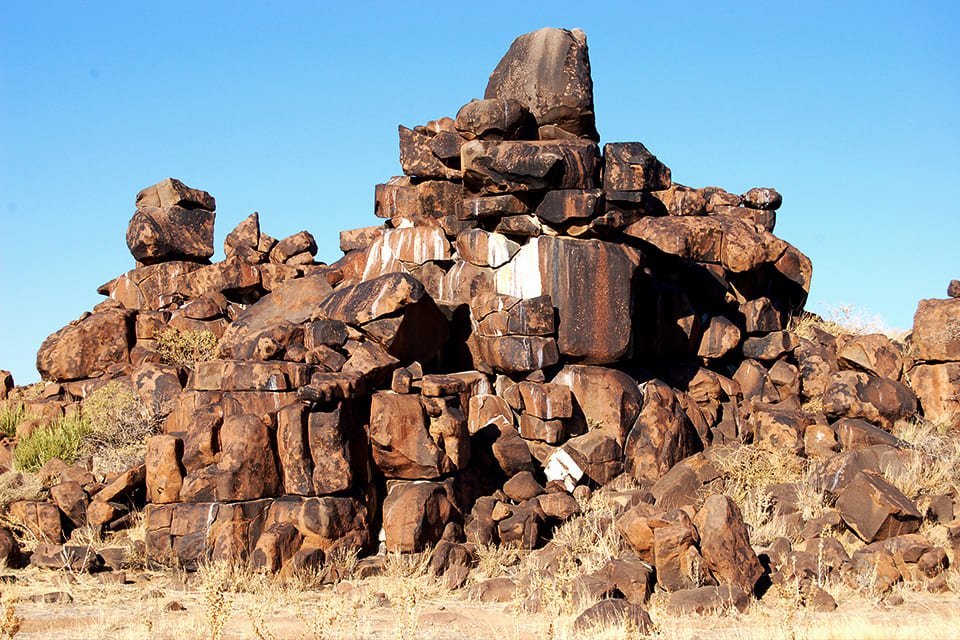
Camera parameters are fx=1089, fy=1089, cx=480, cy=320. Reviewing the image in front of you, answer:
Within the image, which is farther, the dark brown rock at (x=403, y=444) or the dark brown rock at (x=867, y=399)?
the dark brown rock at (x=867, y=399)

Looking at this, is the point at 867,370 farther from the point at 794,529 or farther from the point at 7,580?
the point at 7,580

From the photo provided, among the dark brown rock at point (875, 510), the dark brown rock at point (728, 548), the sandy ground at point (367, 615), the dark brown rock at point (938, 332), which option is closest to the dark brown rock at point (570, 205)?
the dark brown rock at point (875, 510)

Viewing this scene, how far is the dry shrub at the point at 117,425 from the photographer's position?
14789 millimetres

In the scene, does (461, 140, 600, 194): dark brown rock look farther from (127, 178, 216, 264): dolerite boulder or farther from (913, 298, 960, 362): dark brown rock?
(127, 178, 216, 264): dolerite boulder

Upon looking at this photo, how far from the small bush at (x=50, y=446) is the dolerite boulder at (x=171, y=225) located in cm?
438

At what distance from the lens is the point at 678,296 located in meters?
16.8

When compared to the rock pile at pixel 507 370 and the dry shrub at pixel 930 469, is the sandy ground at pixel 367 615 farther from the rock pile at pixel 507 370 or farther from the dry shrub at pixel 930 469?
the dry shrub at pixel 930 469

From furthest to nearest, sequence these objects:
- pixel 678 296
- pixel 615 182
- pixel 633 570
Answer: pixel 678 296
pixel 615 182
pixel 633 570

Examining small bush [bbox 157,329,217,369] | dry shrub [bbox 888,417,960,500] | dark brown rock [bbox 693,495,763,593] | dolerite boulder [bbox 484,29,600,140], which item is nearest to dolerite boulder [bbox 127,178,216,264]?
small bush [bbox 157,329,217,369]

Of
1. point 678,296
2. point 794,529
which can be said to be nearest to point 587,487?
point 794,529

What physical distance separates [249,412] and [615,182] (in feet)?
20.0

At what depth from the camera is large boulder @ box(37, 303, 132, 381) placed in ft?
58.0

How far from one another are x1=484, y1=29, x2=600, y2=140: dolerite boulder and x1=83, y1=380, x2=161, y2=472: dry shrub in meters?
7.05

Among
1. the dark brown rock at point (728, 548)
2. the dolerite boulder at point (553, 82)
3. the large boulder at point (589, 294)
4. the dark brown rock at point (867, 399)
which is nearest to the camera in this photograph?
the dark brown rock at point (728, 548)
